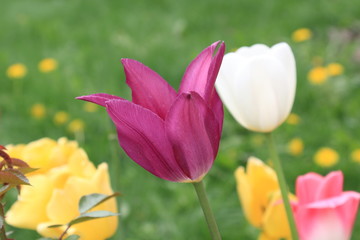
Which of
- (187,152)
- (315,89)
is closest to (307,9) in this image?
(315,89)

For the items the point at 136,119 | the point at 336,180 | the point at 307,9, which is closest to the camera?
the point at 136,119

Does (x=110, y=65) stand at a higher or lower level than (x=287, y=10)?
lower

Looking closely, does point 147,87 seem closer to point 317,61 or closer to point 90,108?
point 90,108

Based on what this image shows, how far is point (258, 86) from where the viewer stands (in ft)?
2.45

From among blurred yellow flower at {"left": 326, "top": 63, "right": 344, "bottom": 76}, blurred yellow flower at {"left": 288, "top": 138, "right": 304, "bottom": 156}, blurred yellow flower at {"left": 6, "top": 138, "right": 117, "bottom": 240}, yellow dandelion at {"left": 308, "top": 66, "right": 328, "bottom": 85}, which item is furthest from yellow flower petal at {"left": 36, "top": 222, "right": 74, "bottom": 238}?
blurred yellow flower at {"left": 326, "top": 63, "right": 344, "bottom": 76}

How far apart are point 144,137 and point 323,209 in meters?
0.24

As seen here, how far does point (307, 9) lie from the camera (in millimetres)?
3713

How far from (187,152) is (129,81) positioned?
93mm

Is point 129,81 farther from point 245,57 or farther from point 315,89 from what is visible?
point 315,89

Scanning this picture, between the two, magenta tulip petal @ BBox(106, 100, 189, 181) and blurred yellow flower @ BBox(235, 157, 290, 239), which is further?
blurred yellow flower @ BBox(235, 157, 290, 239)

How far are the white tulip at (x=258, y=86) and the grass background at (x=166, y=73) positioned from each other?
20 centimetres

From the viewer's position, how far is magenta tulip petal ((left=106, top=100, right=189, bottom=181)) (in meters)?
0.54

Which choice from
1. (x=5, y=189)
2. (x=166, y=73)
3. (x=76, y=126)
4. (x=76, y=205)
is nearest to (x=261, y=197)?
(x=76, y=205)

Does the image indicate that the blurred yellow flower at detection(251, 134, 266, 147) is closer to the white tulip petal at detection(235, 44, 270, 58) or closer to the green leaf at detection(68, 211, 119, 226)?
the white tulip petal at detection(235, 44, 270, 58)
